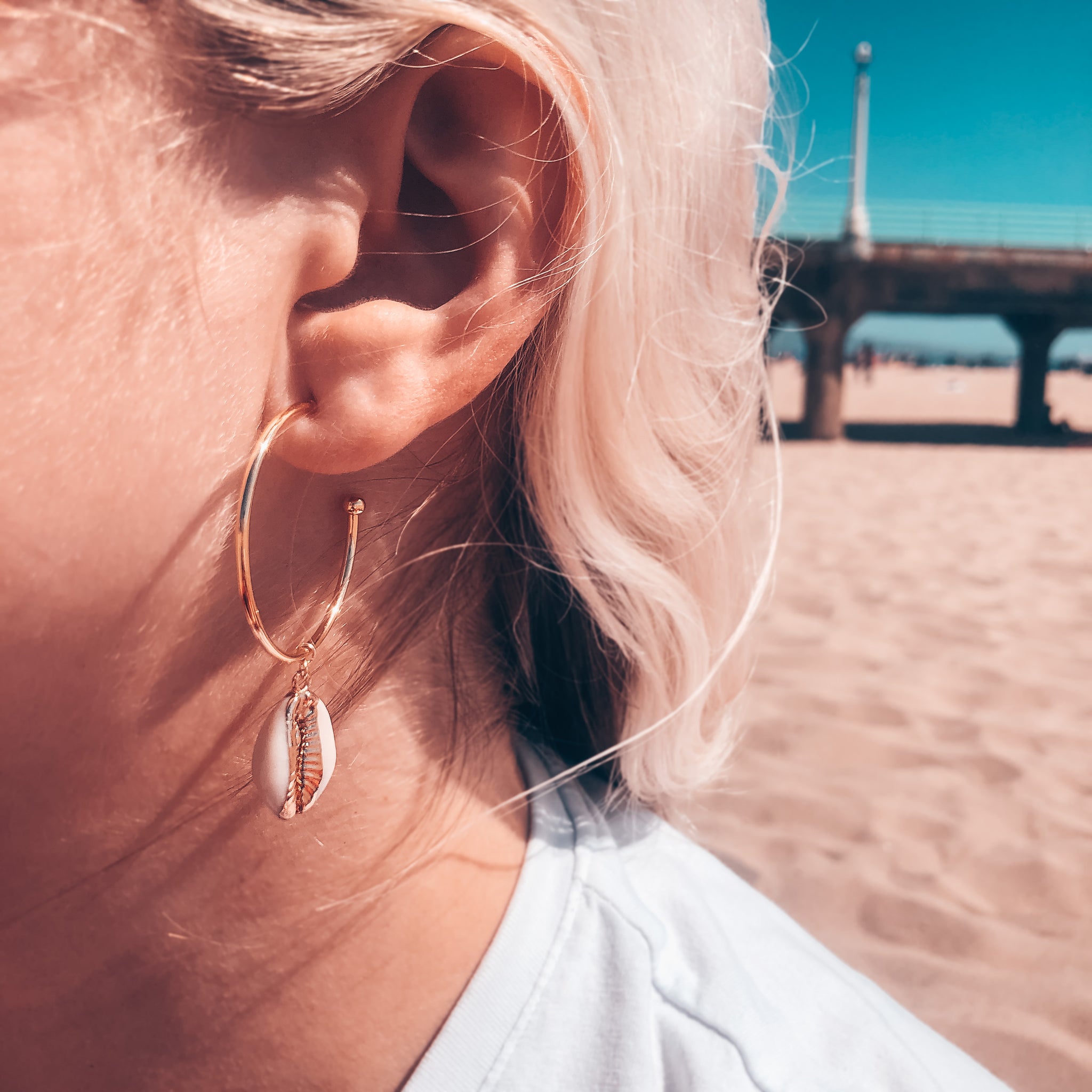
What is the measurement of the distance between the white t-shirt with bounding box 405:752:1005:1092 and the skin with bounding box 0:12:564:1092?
0.05 metres

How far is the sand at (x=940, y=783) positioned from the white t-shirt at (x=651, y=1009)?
1.77 ft

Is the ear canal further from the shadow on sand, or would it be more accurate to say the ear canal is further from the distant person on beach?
the distant person on beach

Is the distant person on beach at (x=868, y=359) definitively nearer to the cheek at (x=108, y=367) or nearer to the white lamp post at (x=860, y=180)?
the white lamp post at (x=860, y=180)

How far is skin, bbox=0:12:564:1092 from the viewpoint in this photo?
597 mm

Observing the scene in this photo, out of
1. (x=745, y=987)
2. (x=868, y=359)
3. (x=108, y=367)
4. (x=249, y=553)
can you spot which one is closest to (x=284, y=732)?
(x=249, y=553)

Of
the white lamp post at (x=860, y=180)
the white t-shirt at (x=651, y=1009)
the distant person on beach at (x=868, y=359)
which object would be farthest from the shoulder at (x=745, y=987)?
the distant person on beach at (x=868, y=359)

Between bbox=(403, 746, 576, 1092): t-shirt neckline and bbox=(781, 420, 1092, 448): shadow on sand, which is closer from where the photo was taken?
bbox=(403, 746, 576, 1092): t-shirt neckline

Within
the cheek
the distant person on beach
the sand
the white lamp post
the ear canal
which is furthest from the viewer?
the distant person on beach

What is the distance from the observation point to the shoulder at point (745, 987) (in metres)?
0.77

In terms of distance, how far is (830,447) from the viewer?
1148cm

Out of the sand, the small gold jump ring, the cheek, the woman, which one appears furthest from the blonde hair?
the sand

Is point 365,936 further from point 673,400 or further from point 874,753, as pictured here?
point 874,753

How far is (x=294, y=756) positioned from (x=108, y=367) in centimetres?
31

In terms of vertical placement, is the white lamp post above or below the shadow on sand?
above
